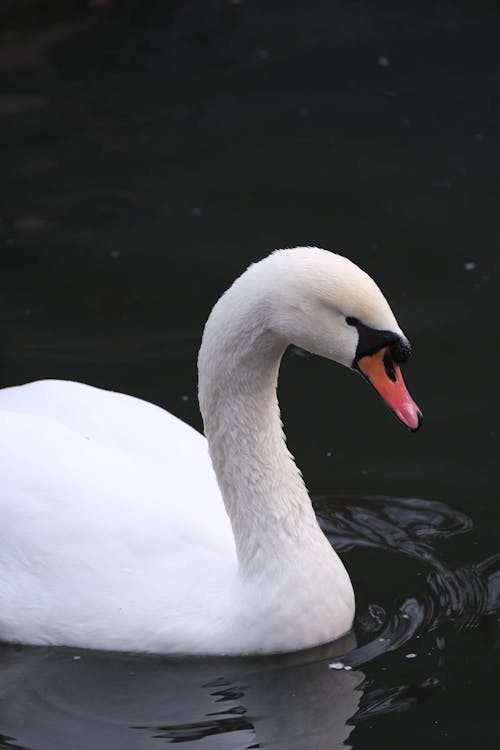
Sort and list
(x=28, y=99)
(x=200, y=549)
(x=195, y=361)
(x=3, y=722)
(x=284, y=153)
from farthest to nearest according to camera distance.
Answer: (x=28, y=99)
(x=284, y=153)
(x=195, y=361)
(x=200, y=549)
(x=3, y=722)

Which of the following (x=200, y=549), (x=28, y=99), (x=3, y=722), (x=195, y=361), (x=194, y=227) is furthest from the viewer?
(x=28, y=99)

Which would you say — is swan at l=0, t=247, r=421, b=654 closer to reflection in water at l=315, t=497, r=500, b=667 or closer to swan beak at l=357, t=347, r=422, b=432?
reflection in water at l=315, t=497, r=500, b=667

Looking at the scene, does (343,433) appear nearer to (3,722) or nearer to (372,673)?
(372,673)

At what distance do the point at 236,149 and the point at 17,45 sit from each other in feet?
8.01

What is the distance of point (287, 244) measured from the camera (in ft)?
31.7

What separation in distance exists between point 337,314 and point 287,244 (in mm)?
4165

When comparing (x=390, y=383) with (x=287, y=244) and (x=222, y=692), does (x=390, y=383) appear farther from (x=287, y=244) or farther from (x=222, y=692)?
(x=287, y=244)

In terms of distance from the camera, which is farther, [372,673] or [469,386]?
[469,386]

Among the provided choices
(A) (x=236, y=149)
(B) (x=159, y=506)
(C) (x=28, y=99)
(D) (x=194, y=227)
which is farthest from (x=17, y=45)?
(B) (x=159, y=506)

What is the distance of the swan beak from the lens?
5621mm

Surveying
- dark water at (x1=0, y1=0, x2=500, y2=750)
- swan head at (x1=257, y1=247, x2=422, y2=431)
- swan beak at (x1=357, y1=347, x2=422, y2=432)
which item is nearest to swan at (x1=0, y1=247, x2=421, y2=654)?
dark water at (x1=0, y1=0, x2=500, y2=750)

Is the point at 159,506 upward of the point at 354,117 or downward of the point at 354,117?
upward

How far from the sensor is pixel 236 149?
35.6 feet

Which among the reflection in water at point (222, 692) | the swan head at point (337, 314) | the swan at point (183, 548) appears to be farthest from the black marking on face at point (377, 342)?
the reflection in water at point (222, 692)
